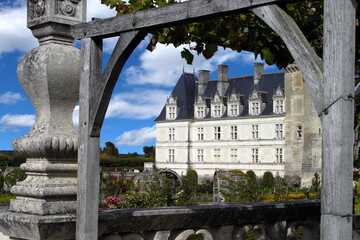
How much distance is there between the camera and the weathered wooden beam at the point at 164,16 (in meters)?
2.70

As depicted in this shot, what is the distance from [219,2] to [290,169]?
3466 centimetres

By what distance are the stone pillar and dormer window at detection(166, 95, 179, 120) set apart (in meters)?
40.3

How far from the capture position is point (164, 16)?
119 inches

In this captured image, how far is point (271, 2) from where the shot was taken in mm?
2529

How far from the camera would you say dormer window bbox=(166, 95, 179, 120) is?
44000 millimetres

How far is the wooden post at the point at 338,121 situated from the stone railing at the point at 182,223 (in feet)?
4.95

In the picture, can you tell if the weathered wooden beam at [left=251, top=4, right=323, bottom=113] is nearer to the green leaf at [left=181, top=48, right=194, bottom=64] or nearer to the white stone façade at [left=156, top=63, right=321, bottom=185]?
the green leaf at [left=181, top=48, right=194, bottom=64]

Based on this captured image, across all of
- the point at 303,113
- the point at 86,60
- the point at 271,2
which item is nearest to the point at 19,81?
the point at 86,60

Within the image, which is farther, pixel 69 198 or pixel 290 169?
pixel 290 169

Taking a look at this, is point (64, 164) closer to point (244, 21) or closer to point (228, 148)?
point (244, 21)

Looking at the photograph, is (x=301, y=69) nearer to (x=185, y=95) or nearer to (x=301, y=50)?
(x=301, y=50)

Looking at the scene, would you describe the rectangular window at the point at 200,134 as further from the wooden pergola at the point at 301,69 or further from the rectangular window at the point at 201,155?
the wooden pergola at the point at 301,69

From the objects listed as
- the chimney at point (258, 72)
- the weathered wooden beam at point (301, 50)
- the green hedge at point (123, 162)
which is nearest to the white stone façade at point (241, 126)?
the chimney at point (258, 72)

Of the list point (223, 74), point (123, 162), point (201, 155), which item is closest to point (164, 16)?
point (201, 155)
